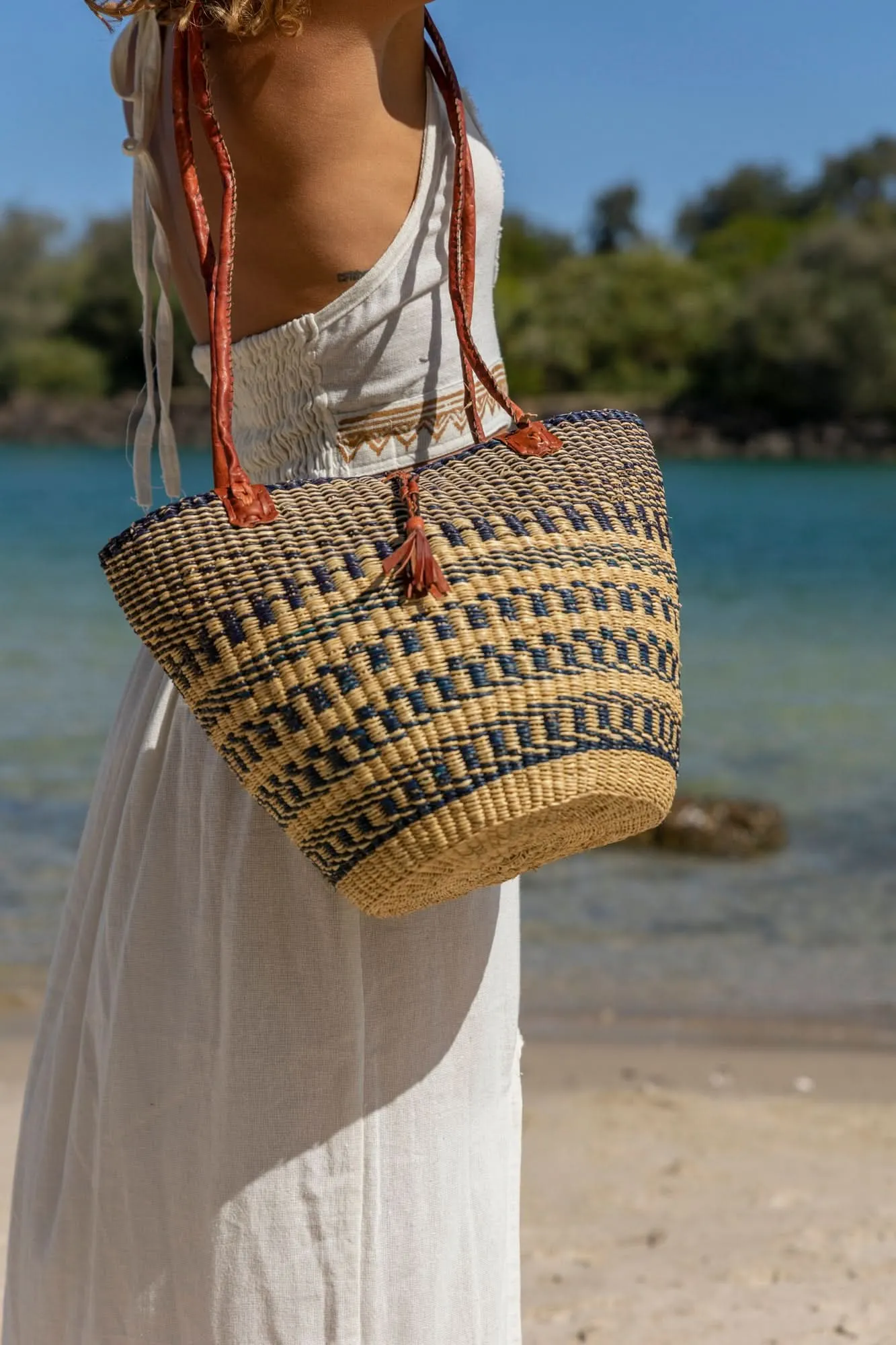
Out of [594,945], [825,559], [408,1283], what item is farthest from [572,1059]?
[825,559]

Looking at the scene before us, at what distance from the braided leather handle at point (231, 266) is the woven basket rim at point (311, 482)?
21 mm

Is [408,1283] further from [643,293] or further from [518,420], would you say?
[643,293]

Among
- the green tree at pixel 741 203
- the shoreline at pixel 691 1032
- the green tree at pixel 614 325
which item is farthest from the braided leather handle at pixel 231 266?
the green tree at pixel 741 203

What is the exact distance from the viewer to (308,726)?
1.13 metres

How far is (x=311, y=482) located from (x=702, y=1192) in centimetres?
259

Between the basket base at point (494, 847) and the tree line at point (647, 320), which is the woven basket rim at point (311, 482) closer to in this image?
the basket base at point (494, 847)

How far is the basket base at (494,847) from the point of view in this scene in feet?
3.72

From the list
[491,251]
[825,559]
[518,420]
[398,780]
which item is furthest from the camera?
[825,559]

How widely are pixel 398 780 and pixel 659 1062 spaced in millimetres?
3243

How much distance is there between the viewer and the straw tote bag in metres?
1.12

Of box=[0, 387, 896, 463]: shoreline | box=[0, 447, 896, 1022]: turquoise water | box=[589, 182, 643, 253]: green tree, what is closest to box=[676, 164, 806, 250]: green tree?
box=[589, 182, 643, 253]: green tree

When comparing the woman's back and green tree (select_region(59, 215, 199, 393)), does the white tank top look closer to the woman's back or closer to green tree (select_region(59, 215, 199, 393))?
the woman's back

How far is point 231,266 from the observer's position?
1284 mm

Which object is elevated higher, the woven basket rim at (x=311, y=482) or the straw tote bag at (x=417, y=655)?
the woven basket rim at (x=311, y=482)
